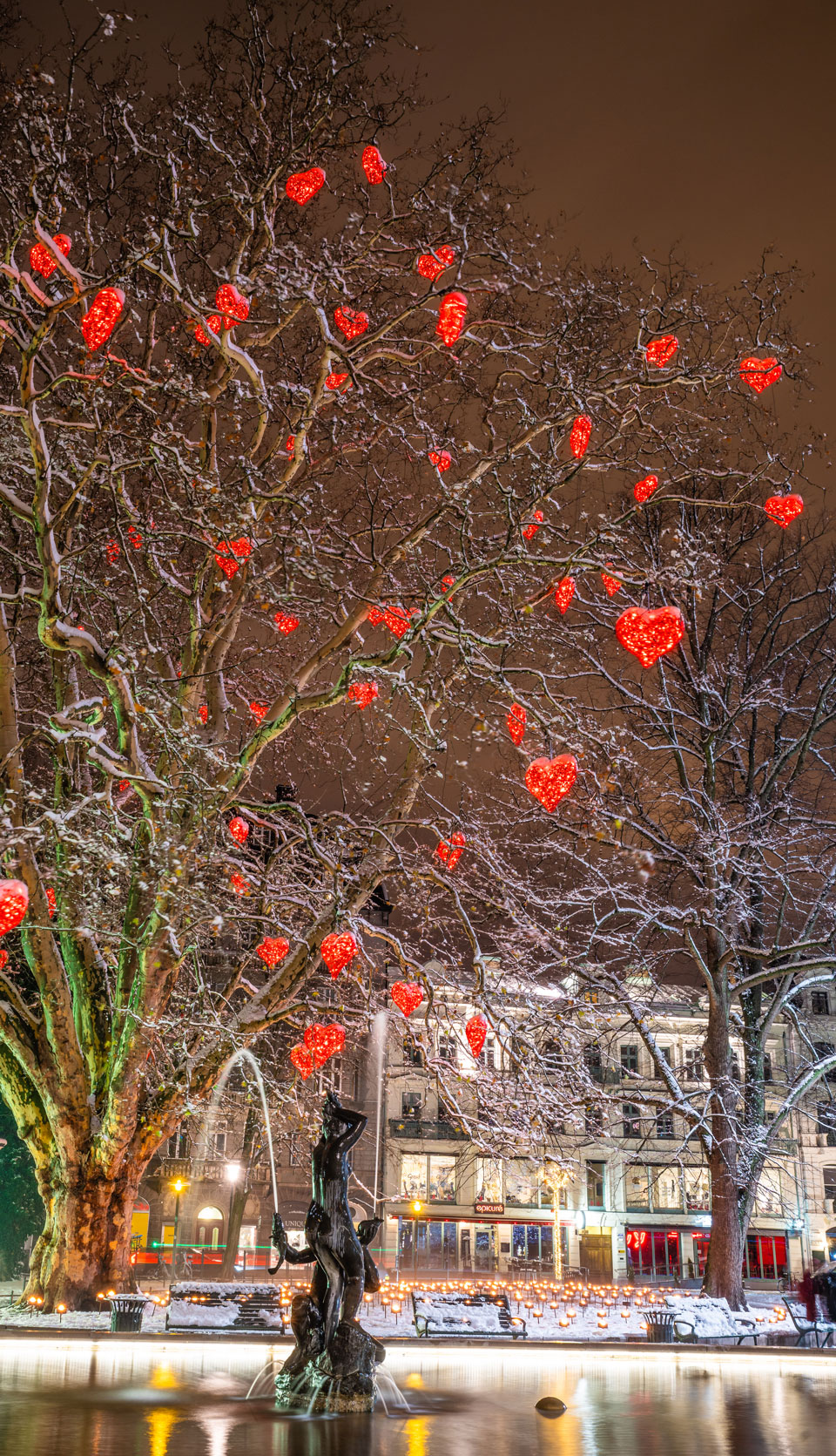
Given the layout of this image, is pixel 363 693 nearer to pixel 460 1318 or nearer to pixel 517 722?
pixel 517 722

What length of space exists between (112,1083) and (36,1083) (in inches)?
47.2

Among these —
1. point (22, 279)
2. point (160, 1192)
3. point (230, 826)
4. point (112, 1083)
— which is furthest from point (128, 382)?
point (160, 1192)

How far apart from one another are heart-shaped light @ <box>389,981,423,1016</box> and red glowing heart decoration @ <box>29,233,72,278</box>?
9.02 m

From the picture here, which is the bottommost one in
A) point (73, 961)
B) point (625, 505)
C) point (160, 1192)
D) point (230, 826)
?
point (160, 1192)

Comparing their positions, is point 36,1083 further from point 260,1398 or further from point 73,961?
point 260,1398

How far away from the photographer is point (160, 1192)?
42.0 metres

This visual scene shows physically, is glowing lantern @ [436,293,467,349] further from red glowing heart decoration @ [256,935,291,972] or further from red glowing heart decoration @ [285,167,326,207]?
red glowing heart decoration @ [256,935,291,972]

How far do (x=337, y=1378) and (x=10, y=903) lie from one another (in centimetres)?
483

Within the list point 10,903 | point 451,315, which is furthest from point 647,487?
point 10,903

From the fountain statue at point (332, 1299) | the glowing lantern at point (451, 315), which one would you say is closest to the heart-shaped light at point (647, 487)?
the glowing lantern at point (451, 315)

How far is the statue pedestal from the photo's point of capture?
332 inches

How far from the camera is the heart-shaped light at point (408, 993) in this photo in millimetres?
13156

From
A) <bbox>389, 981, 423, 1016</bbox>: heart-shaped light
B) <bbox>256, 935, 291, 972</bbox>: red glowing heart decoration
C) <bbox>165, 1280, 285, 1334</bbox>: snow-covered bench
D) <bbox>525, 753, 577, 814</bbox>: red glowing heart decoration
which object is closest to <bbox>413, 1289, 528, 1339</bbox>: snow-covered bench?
<bbox>165, 1280, 285, 1334</bbox>: snow-covered bench

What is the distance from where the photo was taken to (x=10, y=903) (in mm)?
9500
